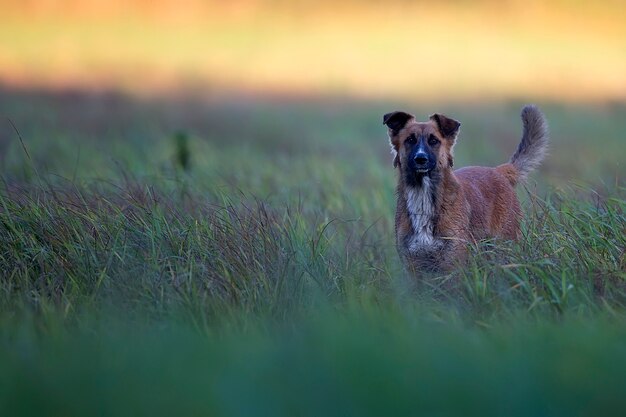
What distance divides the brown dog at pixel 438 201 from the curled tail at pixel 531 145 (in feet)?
1.93

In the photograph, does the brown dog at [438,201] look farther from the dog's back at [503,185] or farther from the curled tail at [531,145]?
the curled tail at [531,145]

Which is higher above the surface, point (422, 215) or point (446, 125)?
point (446, 125)

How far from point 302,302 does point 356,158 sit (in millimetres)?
8922

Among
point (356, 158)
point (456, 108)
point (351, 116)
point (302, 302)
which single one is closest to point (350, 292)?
point (302, 302)

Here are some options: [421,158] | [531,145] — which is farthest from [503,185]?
[421,158]

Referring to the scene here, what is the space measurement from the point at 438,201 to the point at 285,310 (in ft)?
6.08

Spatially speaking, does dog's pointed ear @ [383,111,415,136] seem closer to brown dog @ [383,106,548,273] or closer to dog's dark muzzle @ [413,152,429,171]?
brown dog @ [383,106,548,273]

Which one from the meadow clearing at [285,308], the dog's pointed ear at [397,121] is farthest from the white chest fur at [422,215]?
the dog's pointed ear at [397,121]

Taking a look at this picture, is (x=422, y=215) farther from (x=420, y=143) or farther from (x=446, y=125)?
(x=446, y=125)

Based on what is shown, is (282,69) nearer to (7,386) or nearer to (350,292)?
(350,292)

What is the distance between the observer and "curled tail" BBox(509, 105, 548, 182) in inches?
337

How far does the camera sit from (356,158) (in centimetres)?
1479

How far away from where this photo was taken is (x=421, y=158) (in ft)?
23.7

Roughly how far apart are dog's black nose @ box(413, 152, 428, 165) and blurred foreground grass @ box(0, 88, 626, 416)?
23.1 inches
